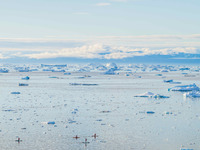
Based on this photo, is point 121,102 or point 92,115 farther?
point 121,102

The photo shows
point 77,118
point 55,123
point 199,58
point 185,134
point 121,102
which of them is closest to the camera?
point 185,134

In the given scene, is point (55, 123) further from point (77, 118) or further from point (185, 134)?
point (185, 134)

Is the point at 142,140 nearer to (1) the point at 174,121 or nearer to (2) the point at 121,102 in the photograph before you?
(1) the point at 174,121

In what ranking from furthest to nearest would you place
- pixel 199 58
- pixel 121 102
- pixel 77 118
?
pixel 199 58 < pixel 121 102 < pixel 77 118

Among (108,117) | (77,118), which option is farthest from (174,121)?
(77,118)

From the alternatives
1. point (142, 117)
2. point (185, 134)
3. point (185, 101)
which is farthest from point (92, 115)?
point (185, 101)

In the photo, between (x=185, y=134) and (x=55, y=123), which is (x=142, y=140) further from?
(x=55, y=123)

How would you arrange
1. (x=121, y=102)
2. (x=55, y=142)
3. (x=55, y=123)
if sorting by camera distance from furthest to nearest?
(x=121, y=102) → (x=55, y=123) → (x=55, y=142)

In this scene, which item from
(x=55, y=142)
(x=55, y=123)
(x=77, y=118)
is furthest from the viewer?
(x=77, y=118)

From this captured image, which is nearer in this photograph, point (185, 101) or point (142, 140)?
point (142, 140)
